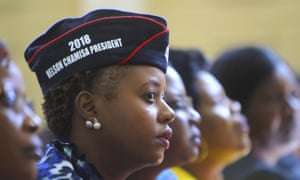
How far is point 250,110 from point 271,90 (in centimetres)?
11

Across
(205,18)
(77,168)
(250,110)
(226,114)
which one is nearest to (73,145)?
(77,168)

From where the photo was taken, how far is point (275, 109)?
2.61 m

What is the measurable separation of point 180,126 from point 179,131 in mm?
14

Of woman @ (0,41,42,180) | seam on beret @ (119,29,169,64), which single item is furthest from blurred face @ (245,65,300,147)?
woman @ (0,41,42,180)

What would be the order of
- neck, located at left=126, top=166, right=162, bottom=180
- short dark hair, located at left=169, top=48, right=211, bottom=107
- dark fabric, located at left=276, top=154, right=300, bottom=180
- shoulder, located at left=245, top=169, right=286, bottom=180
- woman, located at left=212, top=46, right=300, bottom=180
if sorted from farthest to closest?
dark fabric, located at left=276, top=154, right=300, bottom=180 < woman, located at left=212, top=46, right=300, bottom=180 < shoulder, located at left=245, top=169, right=286, bottom=180 < short dark hair, located at left=169, top=48, right=211, bottom=107 < neck, located at left=126, top=166, right=162, bottom=180

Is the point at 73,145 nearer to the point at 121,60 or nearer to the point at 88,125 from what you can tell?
the point at 88,125

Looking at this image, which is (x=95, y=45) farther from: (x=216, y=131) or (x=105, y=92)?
(x=216, y=131)

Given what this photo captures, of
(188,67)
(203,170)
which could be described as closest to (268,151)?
(203,170)

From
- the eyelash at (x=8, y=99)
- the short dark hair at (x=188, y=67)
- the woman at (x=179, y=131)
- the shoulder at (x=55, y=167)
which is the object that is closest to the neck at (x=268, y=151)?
the short dark hair at (x=188, y=67)

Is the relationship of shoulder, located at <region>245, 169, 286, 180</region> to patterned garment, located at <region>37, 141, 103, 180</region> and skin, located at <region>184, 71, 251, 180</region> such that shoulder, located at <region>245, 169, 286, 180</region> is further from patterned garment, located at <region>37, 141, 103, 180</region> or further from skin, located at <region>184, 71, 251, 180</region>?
patterned garment, located at <region>37, 141, 103, 180</region>

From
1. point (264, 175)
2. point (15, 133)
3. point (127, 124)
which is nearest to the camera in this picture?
point (15, 133)

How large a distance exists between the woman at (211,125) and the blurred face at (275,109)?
0.37 metres

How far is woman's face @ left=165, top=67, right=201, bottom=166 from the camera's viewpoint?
1871 mm

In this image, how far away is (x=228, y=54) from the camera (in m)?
2.66
